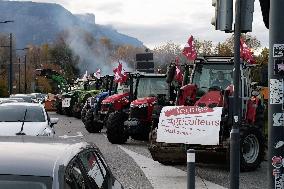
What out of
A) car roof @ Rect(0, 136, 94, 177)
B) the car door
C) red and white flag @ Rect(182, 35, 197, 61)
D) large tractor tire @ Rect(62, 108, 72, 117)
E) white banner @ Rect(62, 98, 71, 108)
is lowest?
large tractor tire @ Rect(62, 108, 72, 117)

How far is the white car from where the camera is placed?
591 inches

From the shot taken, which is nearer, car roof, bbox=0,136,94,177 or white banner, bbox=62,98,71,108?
car roof, bbox=0,136,94,177

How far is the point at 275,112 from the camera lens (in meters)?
6.31

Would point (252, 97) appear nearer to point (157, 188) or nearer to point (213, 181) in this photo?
point (213, 181)

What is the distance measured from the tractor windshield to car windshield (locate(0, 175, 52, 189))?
34.4ft

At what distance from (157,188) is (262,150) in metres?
3.16

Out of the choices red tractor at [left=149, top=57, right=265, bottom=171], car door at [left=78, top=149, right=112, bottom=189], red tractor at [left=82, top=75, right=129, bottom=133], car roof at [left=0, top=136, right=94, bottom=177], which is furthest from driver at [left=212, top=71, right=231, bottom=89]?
car roof at [left=0, top=136, right=94, bottom=177]

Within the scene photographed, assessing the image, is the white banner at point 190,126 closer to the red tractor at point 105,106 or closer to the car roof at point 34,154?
the car roof at point 34,154

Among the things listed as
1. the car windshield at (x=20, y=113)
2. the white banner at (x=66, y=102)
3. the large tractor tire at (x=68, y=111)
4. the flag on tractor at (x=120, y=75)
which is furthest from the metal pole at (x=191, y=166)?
the large tractor tire at (x=68, y=111)

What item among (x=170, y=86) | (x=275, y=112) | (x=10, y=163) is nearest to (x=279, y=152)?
(x=275, y=112)

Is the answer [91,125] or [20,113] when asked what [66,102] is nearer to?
[91,125]

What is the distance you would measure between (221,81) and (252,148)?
1.94m

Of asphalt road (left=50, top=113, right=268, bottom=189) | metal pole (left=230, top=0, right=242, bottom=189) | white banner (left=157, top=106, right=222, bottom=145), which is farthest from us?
white banner (left=157, top=106, right=222, bottom=145)

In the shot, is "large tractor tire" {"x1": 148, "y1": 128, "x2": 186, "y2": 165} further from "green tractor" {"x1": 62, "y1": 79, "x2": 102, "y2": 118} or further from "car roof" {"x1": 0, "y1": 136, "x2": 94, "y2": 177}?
"green tractor" {"x1": 62, "y1": 79, "x2": 102, "y2": 118}
